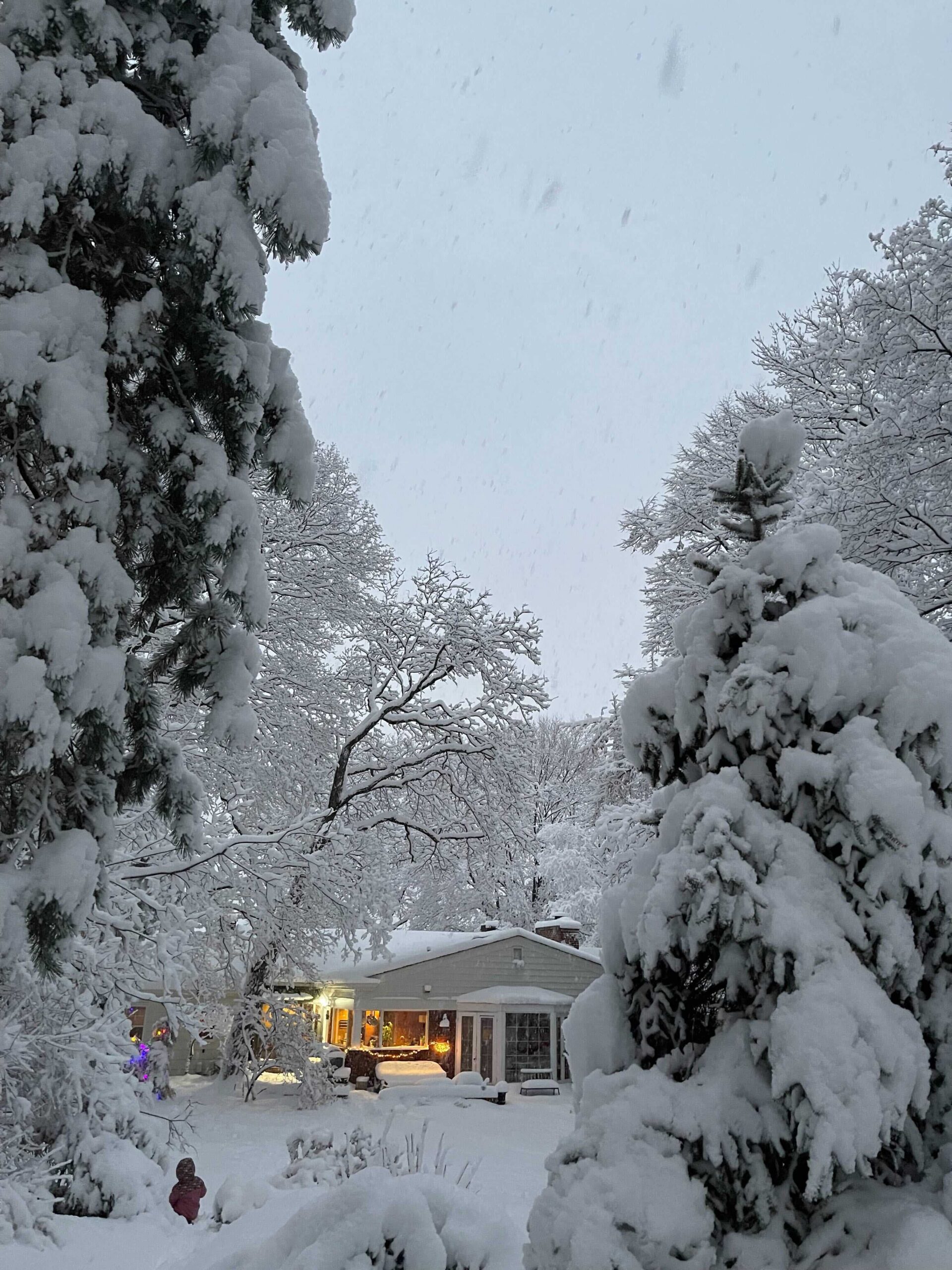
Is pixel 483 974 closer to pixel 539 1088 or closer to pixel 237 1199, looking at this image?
pixel 539 1088

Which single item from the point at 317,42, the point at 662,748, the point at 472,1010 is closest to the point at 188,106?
the point at 317,42

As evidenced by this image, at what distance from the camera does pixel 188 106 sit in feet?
16.0

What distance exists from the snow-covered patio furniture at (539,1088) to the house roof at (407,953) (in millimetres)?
3867

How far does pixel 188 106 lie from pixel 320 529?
43.8ft

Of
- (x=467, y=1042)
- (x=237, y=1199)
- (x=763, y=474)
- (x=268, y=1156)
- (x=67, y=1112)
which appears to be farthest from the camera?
(x=467, y=1042)

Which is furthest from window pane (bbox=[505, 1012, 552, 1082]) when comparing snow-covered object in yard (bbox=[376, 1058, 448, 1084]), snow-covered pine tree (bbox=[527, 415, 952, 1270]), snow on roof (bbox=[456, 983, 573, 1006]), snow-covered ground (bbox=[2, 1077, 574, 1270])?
snow-covered pine tree (bbox=[527, 415, 952, 1270])

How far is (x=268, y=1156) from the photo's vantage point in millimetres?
12633

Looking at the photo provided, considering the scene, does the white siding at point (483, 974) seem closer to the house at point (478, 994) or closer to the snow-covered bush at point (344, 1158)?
the house at point (478, 994)

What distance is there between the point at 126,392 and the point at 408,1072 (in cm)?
2029

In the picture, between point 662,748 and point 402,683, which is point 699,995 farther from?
point 402,683

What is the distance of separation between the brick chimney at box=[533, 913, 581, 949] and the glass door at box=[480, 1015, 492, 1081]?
11.5 ft

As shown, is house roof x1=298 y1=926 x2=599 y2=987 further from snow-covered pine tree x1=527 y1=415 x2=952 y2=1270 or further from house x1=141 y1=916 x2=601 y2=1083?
snow-covered pine tree x1=527 y1=415 x2=952 y2=1270

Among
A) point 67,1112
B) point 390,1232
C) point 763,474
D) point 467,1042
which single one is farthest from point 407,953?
point 763,474

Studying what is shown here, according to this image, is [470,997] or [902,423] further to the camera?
[470,997]
